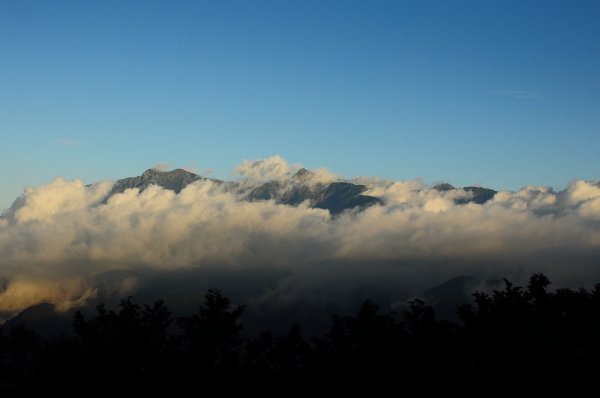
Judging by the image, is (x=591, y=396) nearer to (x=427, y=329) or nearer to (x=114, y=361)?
(x=427, y=329)

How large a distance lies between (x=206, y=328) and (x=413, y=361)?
83.6ft

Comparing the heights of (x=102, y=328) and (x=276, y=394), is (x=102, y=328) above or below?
above

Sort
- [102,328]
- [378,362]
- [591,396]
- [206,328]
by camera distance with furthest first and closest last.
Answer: [102,328], [206,328], [378,362], [591,396]

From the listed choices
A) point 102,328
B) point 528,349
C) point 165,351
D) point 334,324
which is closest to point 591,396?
point 528,349

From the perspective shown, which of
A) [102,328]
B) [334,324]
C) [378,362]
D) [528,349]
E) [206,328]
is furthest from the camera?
[334,324]

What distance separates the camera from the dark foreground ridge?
7319 centimetres

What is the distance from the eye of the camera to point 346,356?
86125 millimetres

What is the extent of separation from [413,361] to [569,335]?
1822 centimetres

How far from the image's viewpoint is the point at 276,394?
3118 inches

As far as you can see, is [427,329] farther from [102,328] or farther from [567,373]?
[102,328]

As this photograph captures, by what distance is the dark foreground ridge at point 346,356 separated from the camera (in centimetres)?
7319

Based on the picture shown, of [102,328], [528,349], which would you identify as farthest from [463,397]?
[102,328]

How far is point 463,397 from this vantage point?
71.1 metres

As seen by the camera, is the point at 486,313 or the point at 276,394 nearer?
the point at 276,394
